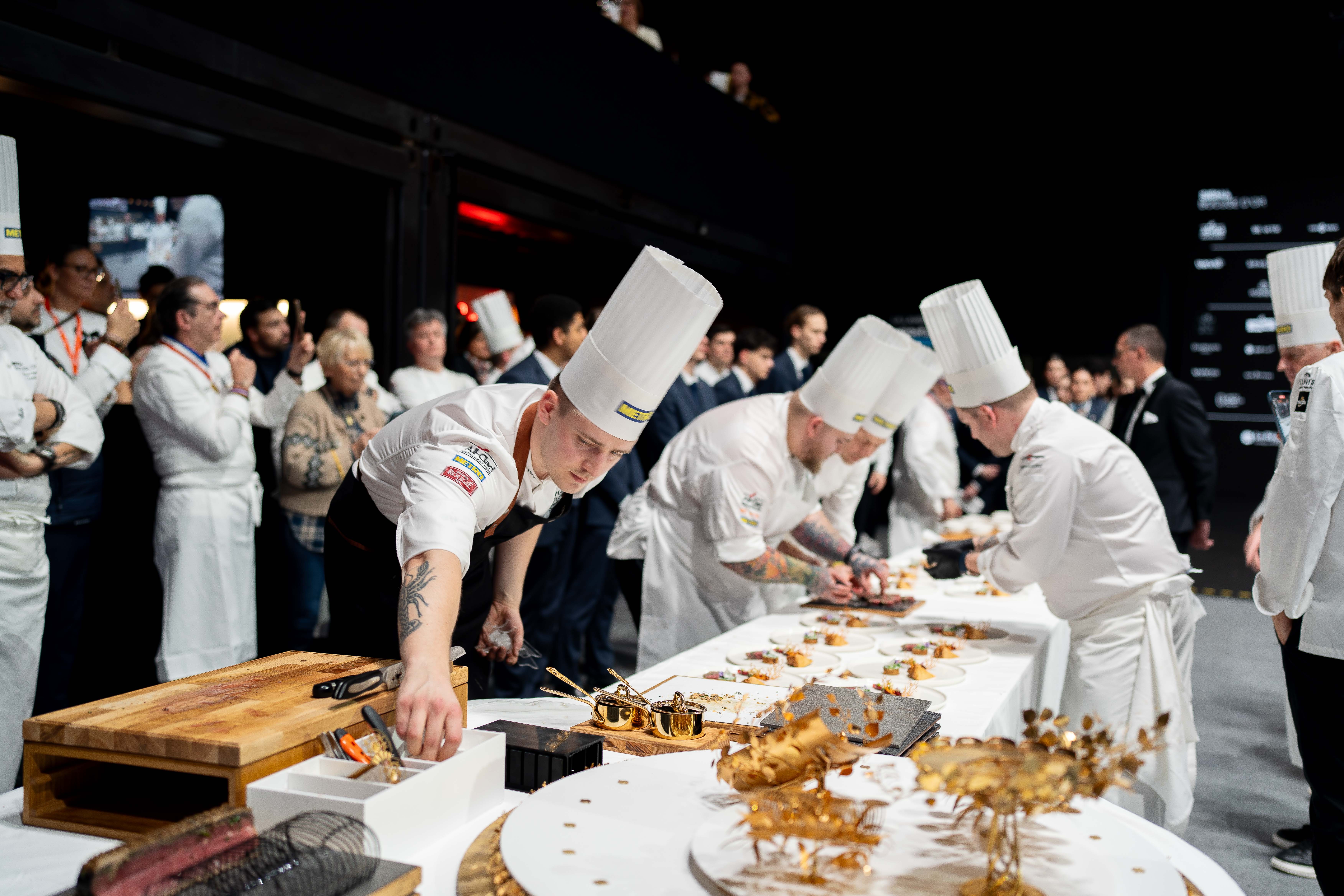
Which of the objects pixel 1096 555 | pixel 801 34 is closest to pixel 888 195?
pixel 801 34

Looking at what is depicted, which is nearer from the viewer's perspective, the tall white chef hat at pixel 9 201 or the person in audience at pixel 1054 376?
the tall white chef hat at pixel 9 201

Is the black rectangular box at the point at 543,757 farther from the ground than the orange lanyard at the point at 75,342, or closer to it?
closer to it

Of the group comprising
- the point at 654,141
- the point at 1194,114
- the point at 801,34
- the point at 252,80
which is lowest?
the point at 252,80

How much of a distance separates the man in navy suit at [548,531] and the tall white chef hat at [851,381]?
125cm

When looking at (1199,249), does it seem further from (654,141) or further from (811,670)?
(811,670)

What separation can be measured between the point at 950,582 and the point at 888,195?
5.96m

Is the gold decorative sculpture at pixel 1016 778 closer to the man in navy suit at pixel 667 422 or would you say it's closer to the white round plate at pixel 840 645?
the white round plate at pixel 840 645

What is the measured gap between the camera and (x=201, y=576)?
3.11 meters

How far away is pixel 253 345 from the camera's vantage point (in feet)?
12.9

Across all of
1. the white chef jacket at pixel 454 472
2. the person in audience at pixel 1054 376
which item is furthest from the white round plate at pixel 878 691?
the person in audience at pixel 1054 376

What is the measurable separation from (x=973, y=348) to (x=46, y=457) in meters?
2.36

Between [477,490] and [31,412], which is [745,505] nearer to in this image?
[477,490]

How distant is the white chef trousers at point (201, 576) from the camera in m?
3.07

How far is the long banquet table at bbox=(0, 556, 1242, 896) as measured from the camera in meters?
0.97
